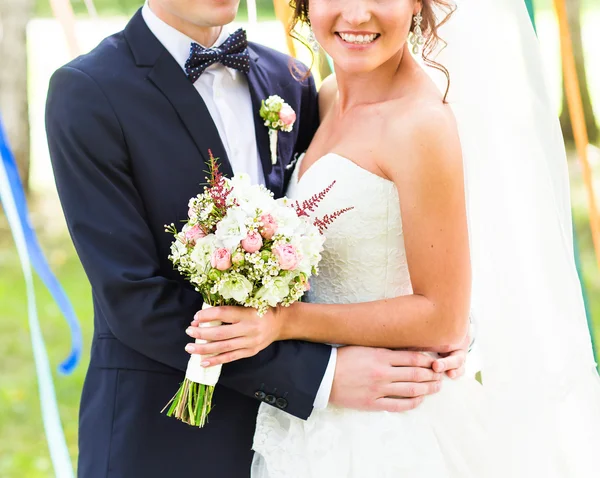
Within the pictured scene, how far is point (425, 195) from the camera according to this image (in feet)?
7.75

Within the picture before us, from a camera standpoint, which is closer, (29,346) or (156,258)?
(156,258)

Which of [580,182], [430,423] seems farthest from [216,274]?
[580,182]

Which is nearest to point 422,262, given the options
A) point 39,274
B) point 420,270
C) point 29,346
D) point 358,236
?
point 420,270

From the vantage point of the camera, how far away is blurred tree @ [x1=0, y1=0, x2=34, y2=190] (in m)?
6.85

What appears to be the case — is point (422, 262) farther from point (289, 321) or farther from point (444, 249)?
point (289, 321)

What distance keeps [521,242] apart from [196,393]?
120cm

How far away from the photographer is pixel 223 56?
8.58 feet

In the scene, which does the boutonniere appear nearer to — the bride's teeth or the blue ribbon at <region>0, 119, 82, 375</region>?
the bride's teeth

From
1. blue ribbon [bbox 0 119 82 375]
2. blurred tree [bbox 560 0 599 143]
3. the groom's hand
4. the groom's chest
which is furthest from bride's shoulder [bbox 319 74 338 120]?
blurred tree [bbox 560 0 599 143]

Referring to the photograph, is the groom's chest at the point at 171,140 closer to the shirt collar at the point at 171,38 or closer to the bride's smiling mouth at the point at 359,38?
the shirt collar at the point at 171,38

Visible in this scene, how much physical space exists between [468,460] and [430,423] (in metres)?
0.17

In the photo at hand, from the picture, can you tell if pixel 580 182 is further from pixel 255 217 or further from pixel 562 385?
pixel 255 217

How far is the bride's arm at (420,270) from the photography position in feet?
7.72

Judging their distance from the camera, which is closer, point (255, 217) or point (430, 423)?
point (255, 217)
